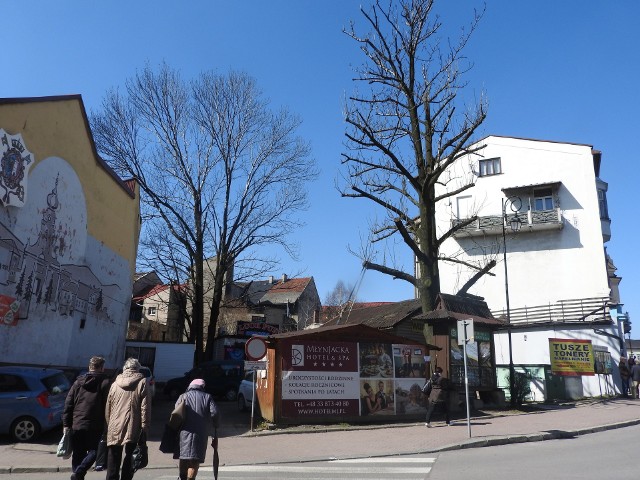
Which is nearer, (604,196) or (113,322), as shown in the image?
(113,322)

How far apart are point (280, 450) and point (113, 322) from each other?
14398mm

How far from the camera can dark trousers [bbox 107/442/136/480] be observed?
21.3 ft

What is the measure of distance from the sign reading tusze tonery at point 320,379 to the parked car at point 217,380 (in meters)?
10.6

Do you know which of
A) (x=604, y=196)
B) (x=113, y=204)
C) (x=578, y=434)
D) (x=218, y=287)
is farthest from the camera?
(x=604, y=196)

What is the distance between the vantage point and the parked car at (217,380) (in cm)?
→ 2506

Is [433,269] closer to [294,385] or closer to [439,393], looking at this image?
[439,393]

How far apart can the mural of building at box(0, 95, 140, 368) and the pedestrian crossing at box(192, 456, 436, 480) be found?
9446mm

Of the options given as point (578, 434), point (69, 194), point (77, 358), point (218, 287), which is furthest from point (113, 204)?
point (578, 434)

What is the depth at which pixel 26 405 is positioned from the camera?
38.5ft

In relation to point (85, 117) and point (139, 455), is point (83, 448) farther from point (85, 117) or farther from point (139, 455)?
point (85, 117)

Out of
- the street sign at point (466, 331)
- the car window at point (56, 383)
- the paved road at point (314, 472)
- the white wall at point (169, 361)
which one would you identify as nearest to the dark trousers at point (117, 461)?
the paved road at point (314, 472)

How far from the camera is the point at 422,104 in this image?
21016 mm

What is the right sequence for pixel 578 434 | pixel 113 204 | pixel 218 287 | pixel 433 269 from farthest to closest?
1. pixel 218 287
2. pixel 113 204
3. pixel 433 269
4. pixel 578 434

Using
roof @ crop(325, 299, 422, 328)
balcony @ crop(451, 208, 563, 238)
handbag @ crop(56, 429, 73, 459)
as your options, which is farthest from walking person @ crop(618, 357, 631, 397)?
handbag @ crop(56, 429, 73, 459)
